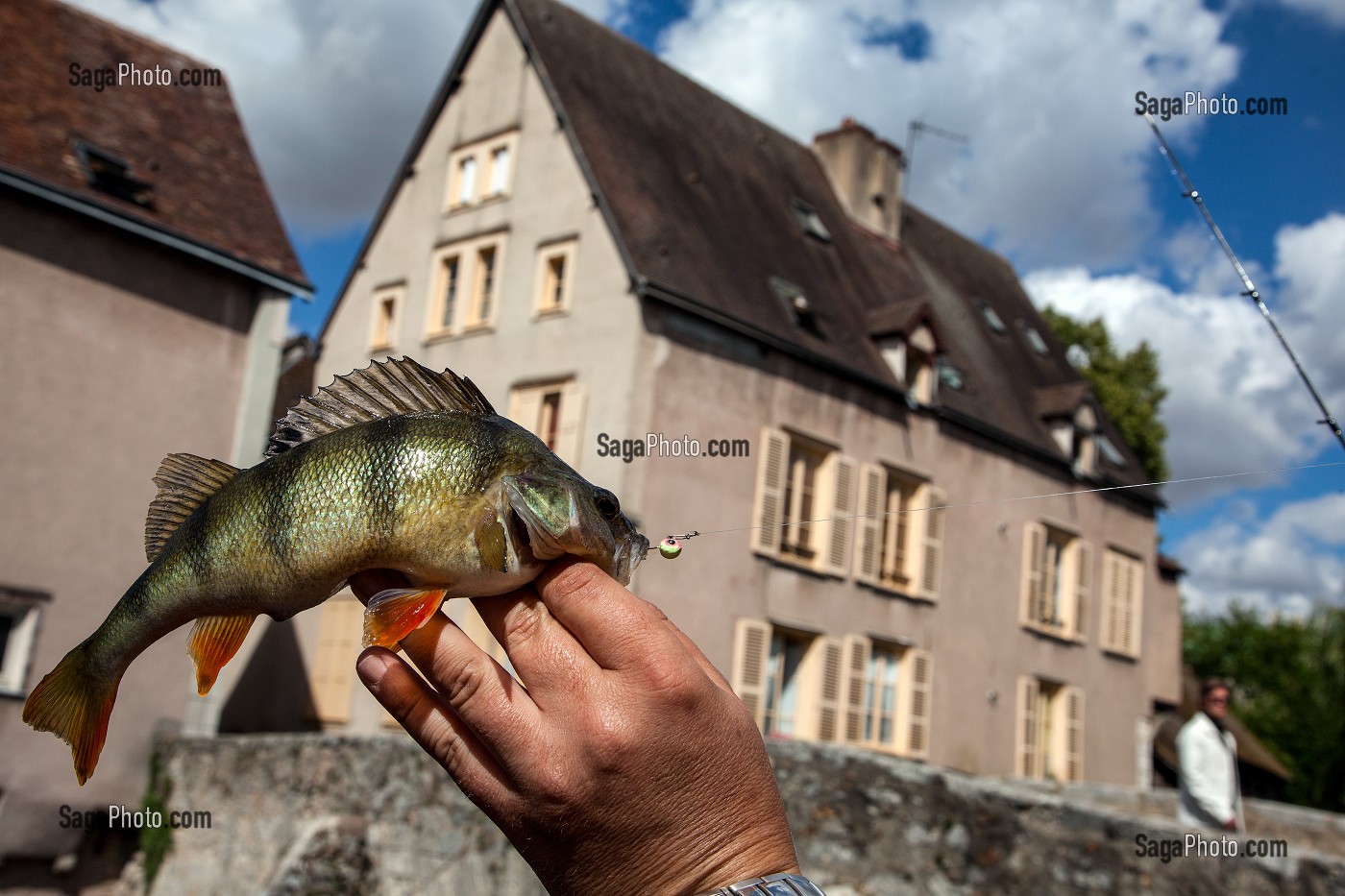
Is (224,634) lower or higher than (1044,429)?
lower

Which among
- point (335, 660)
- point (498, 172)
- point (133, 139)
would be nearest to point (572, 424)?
point (498, 172)

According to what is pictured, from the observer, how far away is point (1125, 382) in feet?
120

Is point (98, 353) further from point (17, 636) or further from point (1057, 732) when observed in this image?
point (1057, 732)

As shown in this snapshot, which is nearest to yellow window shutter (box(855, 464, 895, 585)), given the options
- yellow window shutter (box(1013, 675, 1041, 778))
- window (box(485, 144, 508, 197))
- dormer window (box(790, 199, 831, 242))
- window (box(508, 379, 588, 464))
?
yellow window shutter (box(1013, 675, 1041, 778))

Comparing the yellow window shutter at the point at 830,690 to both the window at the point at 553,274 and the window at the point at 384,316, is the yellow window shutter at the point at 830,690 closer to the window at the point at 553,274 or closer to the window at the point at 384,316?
the window at the point at 553,274

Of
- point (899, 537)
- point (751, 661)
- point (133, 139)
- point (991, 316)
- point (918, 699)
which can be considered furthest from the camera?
point (991, 316)

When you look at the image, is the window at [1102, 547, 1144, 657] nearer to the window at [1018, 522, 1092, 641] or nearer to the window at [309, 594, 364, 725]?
the window at [1018, 522, 1092, 641]

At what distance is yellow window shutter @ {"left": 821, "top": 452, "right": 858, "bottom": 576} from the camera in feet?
64.1

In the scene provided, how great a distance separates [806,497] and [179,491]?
1768cm

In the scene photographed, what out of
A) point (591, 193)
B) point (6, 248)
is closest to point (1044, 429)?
point (591, 193)

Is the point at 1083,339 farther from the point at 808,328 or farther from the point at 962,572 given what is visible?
the point at 808,328

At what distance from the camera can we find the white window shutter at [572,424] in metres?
17.2

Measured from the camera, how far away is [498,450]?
2076 millimetres

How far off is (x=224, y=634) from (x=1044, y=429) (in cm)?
2466
